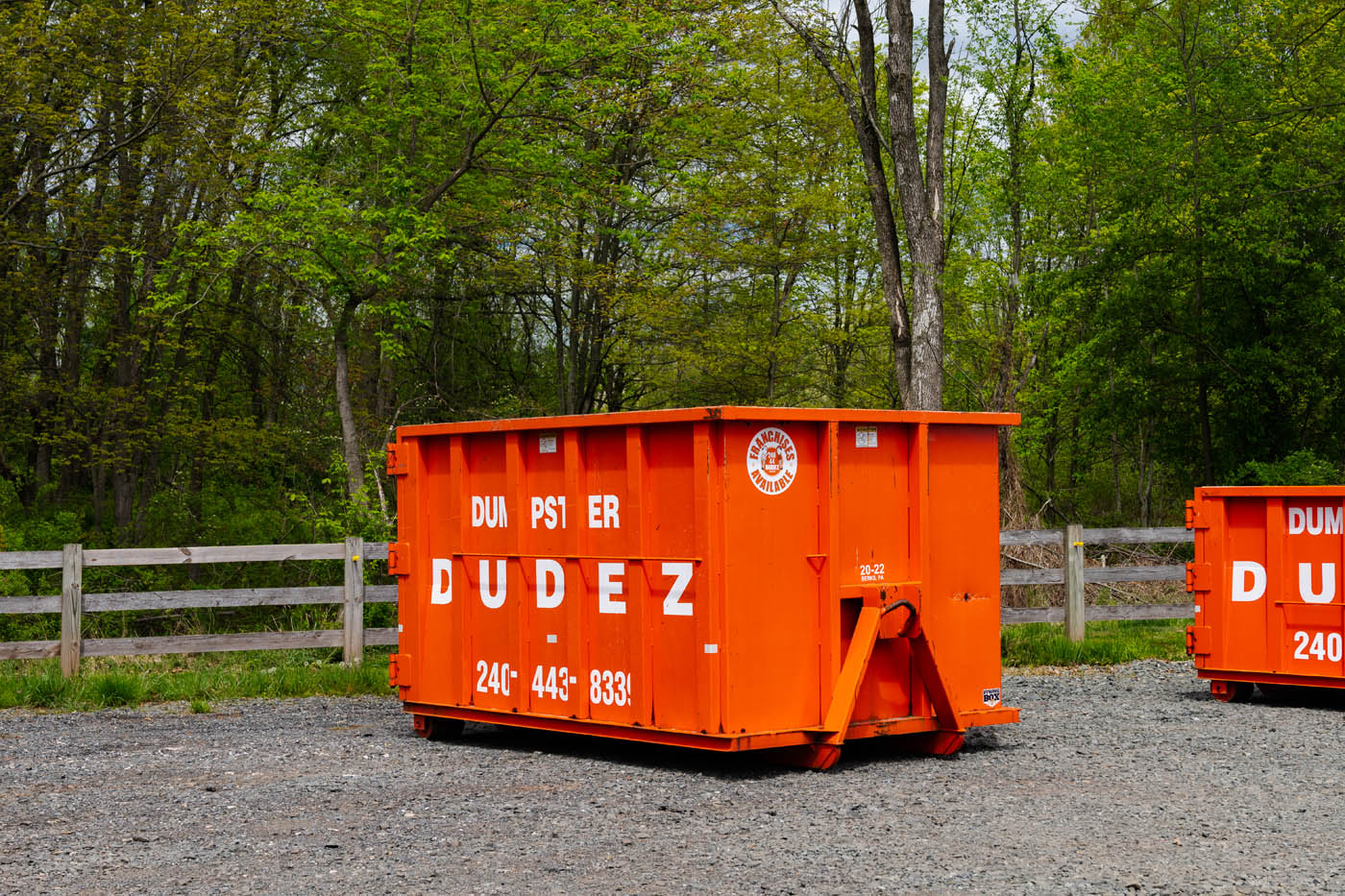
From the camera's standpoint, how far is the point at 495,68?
21.1m

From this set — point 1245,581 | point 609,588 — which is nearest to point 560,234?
point 1245,581

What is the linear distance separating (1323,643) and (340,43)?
64.1ft

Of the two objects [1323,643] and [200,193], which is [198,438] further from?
[1323,643]

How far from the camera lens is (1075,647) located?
1395cm

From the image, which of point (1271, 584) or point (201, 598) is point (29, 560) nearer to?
point (201, 598)

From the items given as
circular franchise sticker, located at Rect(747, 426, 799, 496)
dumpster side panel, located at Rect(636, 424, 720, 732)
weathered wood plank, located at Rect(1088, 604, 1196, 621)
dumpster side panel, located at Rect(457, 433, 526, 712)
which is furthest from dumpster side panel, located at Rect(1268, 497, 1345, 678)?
dumpster side panel, located at Rect(457, 433, 526, 712)

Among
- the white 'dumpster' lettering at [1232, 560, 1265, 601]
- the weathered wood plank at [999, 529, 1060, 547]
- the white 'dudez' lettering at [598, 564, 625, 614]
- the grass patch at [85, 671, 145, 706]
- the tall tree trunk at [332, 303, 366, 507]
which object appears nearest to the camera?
the white 'dudez' lettering at [598, 564, 625, 614]

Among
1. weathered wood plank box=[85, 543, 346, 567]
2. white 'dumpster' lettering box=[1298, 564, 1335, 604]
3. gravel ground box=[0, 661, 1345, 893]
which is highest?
weathered wood plank box=[85, 543, 346, 567]

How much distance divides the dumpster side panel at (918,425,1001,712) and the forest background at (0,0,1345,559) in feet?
34.1

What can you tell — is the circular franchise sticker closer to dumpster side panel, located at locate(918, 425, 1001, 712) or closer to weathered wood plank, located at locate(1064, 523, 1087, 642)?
dumpster side panel, located at locate(918, 425, 1001, 712)

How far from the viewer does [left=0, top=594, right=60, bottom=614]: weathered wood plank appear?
12.4 m

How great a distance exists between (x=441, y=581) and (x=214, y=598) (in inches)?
178

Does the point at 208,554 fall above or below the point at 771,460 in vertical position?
below

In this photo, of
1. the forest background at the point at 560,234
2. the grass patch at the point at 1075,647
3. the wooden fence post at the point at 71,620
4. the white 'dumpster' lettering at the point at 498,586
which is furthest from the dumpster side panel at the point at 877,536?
the forest background at the point at 560,234
